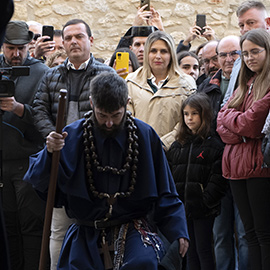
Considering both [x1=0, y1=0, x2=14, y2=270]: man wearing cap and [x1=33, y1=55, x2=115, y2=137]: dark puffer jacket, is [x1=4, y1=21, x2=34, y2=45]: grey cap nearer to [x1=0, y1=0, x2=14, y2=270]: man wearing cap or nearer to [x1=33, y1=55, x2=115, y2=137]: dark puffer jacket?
[x1=33, y1=55, x2=115, y2=137]: dark puffer jacket

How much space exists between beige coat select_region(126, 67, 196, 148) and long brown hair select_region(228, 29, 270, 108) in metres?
0.62

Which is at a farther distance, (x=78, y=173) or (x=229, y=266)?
(x=229, y=266)

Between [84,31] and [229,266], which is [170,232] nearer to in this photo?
[229,266]

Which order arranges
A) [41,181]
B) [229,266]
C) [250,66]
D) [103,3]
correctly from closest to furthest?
[41,181] < [250,66] < [229,266] < [103,3]

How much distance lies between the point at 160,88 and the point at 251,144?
1.07 m

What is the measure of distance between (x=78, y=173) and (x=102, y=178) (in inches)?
5.8

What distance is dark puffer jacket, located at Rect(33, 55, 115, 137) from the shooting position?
4551mm

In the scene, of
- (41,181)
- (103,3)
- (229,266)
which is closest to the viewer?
(41,181)

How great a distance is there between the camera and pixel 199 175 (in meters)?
4.66

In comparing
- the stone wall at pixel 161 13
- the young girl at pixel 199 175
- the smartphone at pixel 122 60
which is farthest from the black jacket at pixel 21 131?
the stone wall at pixel 161 13

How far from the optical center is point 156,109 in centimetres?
487

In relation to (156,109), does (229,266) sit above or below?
below

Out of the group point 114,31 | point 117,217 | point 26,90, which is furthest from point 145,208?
point 114,31

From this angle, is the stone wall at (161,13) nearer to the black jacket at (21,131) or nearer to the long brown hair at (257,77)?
the black jacket at (21,131)
